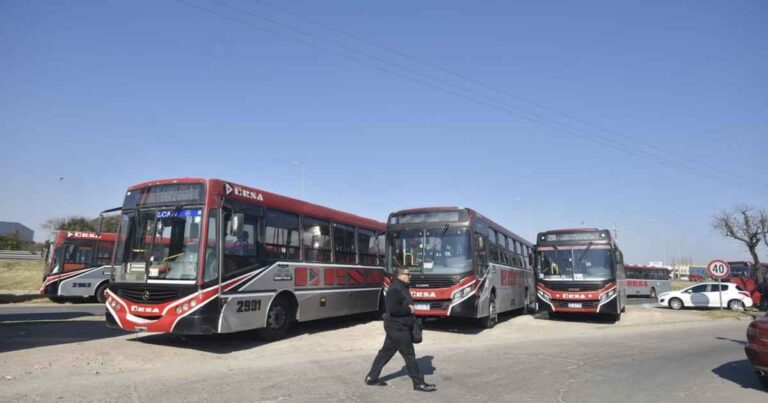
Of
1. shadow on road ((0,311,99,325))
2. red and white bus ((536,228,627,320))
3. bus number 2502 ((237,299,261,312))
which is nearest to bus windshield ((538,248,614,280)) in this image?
red and white bus ((536,228,627,320))

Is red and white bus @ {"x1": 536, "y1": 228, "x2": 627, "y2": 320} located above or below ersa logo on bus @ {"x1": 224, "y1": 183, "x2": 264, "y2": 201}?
below

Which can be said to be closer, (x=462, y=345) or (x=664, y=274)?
(x=462, y=345)

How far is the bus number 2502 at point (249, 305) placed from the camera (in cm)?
1045

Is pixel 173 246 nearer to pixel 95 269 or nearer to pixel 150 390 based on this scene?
pixel 150 390

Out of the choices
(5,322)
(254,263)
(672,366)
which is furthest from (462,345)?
(5,322)

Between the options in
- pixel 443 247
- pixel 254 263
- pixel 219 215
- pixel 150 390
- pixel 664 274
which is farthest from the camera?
pixel 664 274

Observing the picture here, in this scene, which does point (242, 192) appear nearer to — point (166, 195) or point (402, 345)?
point (166, 195)

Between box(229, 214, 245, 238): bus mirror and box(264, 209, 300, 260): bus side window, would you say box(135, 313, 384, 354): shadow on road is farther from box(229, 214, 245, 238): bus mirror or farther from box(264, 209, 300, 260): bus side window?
box(229, 214, 245, 238): bus mirror

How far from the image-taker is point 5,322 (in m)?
14.2

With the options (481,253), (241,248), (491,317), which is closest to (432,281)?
(481,253)

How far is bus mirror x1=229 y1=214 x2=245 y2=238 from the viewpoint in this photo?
10.2 m

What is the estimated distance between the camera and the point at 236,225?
403 inches

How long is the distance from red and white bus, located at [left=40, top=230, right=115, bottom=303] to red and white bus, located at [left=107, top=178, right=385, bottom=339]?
45.2 feet

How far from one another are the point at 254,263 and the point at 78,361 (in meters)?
3.62
